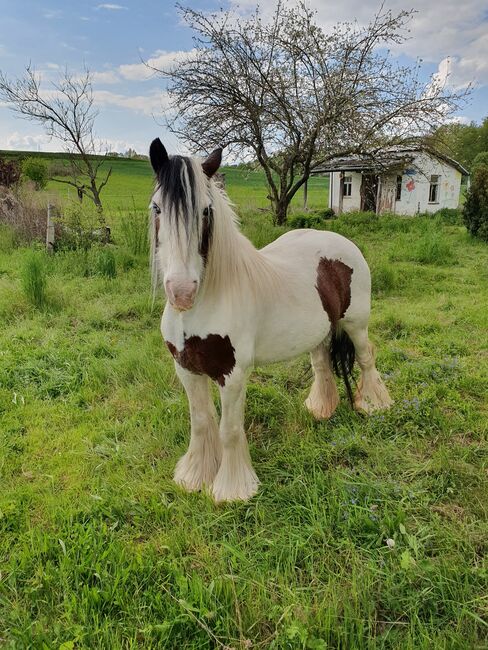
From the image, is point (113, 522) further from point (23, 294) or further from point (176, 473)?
point (23, 294)

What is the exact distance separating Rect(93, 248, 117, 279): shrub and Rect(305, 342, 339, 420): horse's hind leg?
4.33 metres

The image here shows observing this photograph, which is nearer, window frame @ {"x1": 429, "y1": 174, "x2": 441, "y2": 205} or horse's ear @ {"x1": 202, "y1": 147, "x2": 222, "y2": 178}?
horse's ear @ {"x1": 202, "y1": 147, "x2": 222, "y2": 178}

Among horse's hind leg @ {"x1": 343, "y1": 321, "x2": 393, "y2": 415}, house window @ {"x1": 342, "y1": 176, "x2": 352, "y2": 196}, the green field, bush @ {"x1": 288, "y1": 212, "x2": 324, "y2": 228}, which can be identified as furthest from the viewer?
the green field

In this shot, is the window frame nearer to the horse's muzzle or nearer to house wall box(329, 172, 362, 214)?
house wall box(329, 172, 362, 214)

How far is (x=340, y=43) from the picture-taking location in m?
10.1

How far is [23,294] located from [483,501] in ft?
16.6

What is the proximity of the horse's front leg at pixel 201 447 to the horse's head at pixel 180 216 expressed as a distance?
699 millimetres

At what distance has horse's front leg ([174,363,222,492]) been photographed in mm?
2240

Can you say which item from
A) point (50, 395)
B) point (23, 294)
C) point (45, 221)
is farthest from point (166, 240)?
point (45, 221)

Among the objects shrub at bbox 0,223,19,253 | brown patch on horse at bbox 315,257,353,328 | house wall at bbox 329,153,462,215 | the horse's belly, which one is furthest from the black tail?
house wall at bbox 329,153,462,215

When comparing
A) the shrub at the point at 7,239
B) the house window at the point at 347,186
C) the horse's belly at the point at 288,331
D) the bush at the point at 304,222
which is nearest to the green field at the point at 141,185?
the house window at the point at 347,186

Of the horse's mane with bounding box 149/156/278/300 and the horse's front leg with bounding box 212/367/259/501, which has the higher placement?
the horse's mane with bounding box 149/156/278/300

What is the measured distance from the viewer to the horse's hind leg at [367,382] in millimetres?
2893

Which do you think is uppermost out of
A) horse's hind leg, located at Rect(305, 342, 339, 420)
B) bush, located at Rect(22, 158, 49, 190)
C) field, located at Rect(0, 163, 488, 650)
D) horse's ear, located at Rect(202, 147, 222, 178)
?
bush, located at Rect(22, 158, 49, 190)
